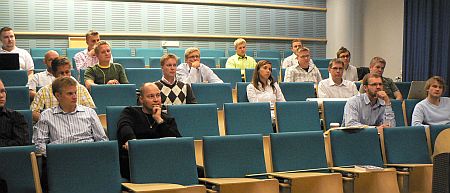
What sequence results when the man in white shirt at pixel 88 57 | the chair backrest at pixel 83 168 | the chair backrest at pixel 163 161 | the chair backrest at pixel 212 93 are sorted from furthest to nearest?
the man in white shirt at pixel 88 57, the chair backrest at pixel 212 93, the chair backrest at pixel 163 161, the chair backrest at pixel 83 168

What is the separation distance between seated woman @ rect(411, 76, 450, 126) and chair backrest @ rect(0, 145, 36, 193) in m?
2.76

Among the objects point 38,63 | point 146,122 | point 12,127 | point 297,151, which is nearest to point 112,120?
point 146,122

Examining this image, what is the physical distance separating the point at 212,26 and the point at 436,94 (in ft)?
14.6

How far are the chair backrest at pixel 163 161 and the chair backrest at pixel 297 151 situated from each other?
51 centimetres

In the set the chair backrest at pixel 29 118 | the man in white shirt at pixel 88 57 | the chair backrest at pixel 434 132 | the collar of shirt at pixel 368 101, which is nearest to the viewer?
the chair backrest at pixel 29 118

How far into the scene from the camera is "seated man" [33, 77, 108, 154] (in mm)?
3600

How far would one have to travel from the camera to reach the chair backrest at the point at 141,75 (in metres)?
5.57

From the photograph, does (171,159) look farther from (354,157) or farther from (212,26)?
(212,26)

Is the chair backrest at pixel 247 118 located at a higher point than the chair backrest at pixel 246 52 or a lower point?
lower

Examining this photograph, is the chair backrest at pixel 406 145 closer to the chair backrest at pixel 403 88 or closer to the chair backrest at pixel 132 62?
the chair backrest at pixel 403 88

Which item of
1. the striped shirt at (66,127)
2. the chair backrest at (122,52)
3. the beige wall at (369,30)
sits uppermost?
the beige wall at (369,30)

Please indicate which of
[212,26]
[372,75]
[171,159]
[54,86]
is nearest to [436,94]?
[372,75]

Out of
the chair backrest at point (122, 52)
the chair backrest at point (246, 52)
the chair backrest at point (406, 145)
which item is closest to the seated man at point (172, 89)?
the chair backrest at point (406, 145)

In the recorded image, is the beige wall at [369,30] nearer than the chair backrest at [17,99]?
No
